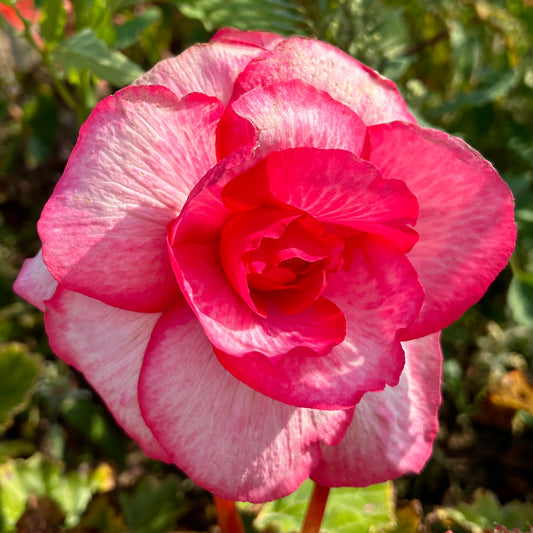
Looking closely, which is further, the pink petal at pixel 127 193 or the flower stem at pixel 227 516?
the flower stem at pixel 227 516

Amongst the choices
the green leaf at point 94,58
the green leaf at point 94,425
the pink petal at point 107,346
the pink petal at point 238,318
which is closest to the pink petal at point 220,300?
the pink petal at point 238,318

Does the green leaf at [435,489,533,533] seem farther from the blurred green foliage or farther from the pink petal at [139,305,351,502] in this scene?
the pink petal at [139,305,351,502]

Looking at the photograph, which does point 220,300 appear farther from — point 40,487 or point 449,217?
point 40,487

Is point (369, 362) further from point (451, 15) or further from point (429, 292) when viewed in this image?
point (451, 15)

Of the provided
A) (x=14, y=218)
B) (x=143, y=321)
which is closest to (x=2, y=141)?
(x=14, y=218)

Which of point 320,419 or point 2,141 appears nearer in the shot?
point 320,419

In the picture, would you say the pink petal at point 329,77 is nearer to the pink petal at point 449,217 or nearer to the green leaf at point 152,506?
the pink petal at point 449,217
